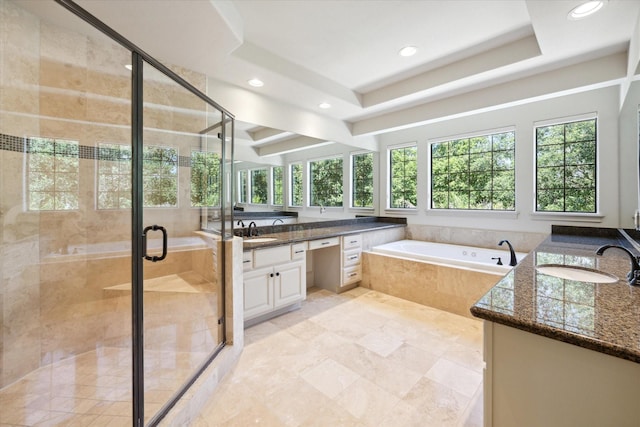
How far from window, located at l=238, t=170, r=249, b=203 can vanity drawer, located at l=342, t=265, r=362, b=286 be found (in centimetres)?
162

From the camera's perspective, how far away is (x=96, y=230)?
2.06 m

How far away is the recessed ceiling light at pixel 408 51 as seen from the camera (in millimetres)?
2488

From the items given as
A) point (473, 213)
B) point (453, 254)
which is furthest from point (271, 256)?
point (473, 213)

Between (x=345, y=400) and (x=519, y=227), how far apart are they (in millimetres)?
3173

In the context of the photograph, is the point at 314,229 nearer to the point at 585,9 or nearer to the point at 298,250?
the point at 298,250

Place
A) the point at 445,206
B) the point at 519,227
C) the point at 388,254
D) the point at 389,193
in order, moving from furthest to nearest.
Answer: the point at 389,193, the point at 445,206, the point at 388,254, the point at 519,227

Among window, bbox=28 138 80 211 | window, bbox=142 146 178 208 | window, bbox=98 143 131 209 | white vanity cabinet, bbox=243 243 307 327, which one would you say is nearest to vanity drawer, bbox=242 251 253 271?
white vanity cabinet, bbox=243 243 307 327

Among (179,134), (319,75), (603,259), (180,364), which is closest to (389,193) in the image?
(319,75)

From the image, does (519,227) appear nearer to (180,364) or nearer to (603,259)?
(603,259)

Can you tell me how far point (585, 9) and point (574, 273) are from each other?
66.5 inches

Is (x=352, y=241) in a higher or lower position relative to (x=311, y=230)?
lower

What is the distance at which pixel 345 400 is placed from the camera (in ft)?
5.57

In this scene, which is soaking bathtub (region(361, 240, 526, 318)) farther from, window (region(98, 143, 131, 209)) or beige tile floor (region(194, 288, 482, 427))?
window (region(98, 143, 131, 209))

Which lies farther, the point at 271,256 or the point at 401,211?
the point at 401,211
